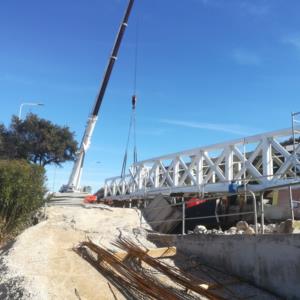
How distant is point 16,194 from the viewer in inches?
495

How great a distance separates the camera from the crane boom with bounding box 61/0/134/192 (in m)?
28.1

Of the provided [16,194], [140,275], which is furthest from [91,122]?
[140,275]

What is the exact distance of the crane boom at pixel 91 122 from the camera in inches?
1107

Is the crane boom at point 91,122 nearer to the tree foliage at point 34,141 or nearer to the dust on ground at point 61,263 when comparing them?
the tree foliage at point 34,141

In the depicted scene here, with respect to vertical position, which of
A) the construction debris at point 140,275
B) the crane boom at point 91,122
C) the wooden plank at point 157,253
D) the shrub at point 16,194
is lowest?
the construction debris at point 140,275

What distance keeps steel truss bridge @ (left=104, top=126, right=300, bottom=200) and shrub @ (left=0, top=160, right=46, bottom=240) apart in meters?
6.00

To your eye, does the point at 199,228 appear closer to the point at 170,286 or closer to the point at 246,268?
the point at 246,268

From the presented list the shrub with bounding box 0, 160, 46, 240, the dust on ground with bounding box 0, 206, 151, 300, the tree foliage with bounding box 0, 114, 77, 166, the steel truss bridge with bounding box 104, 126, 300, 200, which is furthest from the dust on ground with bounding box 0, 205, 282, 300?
the tree foliage with bounding box 0, 114, 77, 166

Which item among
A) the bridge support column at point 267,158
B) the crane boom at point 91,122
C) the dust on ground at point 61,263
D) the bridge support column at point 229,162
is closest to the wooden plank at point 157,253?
the dust on ground at point 61,263

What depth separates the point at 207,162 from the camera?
1727 centimetres

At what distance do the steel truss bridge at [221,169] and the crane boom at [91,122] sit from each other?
4.33 m

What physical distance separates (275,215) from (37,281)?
Answer: 7.33 meters

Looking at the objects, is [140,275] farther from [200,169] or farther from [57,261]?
[200,169]

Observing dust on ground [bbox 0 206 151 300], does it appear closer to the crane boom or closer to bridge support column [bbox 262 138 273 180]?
bridge support column [bbox 262 138 273 180]
